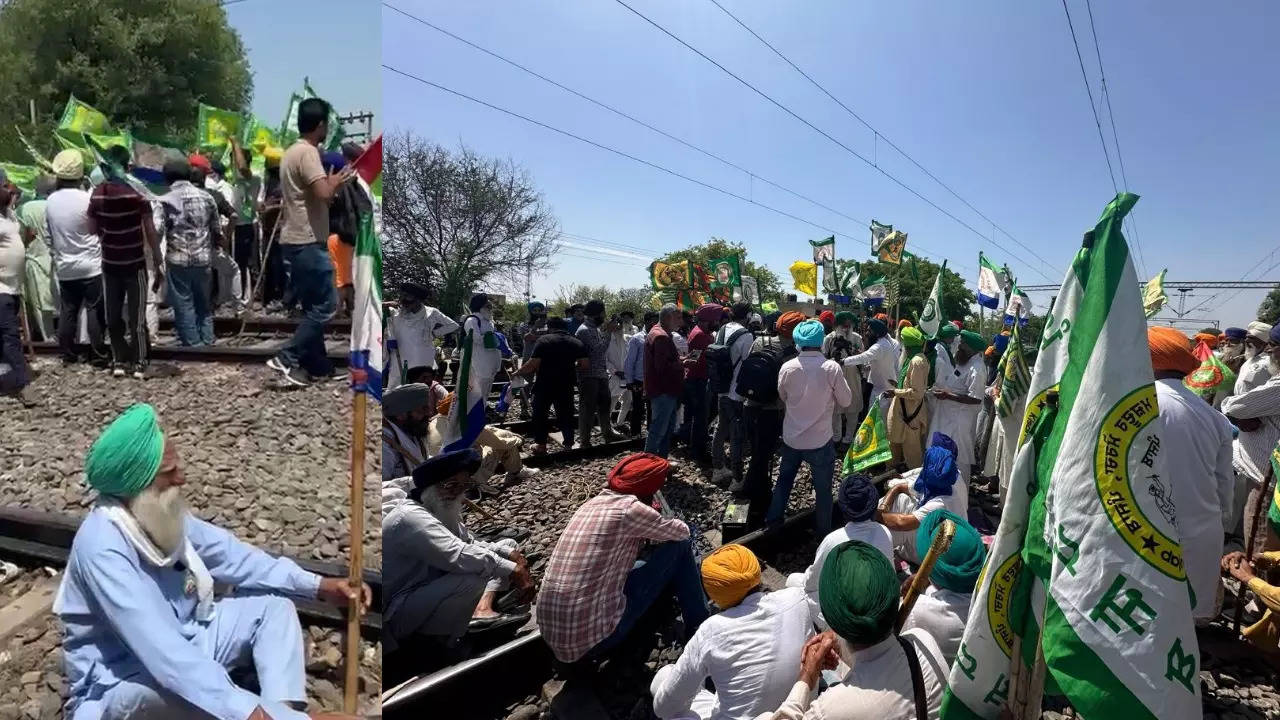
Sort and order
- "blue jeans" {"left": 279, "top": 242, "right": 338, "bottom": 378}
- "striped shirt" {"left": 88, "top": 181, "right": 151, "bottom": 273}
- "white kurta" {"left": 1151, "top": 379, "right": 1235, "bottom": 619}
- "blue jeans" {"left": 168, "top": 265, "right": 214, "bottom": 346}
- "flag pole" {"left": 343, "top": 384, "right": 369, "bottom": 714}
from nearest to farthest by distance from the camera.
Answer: "flag pole" {"left": 343, "top": 384, "right": 369, "bottom": 714} → "white kurta" {"left": 1151, "top": 379, "right": 1235, "bottom": 619} → "blue jeans" {"left": 279, "top": 242, "right": 338, "bottom": 378} → "striped shirt" {"left": 88, "top": 181, "right": 151, "bottom": 273} → "blue jeans" {"left": 168, "top": 265, "right": 214, "bottom": 346}

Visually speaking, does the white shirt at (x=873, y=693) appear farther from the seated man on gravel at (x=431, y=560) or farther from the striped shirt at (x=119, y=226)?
the striped shirt at (x=119, y=226)

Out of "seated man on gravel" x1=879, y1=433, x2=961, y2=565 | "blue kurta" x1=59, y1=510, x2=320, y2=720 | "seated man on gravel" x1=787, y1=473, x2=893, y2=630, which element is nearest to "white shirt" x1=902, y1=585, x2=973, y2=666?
"seated man on gravel" x1=787, y1=473, x2=893, y2=630

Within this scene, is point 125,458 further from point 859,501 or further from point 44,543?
point 859,501

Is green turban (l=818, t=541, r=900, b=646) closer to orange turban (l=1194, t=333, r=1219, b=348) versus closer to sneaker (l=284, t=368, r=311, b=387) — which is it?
sneaker (l=284, t=368, r=311, b=387)

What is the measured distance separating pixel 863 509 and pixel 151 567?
292 centimetres

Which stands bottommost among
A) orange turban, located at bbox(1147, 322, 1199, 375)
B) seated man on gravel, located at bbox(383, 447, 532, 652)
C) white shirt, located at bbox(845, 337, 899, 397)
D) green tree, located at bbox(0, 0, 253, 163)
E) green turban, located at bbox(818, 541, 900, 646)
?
seated man on gravel, located at bbox(383, 447, 532, 652)

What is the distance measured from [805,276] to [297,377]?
13.3 m

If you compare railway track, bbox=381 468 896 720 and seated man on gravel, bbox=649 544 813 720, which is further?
railway track, bbox=381 468 896 720

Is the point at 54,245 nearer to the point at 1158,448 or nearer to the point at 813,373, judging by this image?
the point at 813,373

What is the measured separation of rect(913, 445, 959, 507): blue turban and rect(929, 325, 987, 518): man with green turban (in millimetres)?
1770

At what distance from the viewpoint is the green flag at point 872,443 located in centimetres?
522

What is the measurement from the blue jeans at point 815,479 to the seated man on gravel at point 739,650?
2490mm

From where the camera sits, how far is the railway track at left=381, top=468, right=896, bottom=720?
2777 mm

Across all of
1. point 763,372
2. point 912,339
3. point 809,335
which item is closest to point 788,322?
point 763,372
